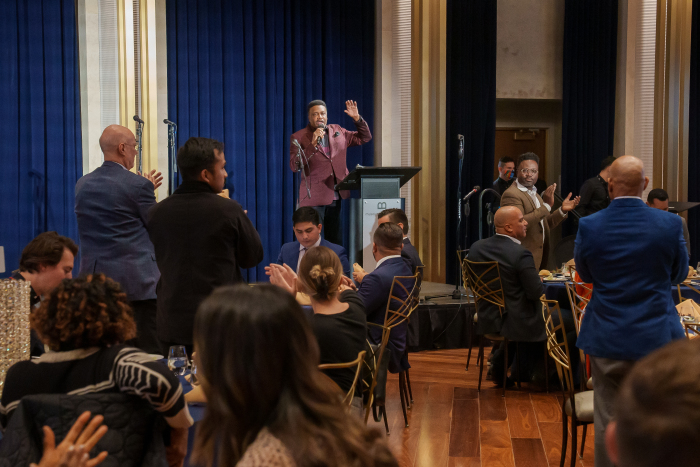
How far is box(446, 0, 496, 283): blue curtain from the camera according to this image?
749 centimetres

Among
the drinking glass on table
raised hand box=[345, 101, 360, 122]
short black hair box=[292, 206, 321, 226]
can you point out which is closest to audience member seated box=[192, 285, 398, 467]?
the drinking glass on table

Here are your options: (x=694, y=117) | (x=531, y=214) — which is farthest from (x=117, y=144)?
(x=694, y=117)

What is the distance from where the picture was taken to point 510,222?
4320mm

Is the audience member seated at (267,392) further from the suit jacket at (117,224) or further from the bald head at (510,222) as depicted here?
the bald head at (510,222)

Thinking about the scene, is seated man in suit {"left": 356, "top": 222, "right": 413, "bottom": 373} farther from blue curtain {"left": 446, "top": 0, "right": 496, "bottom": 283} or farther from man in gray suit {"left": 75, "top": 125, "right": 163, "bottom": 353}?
blue curtain {"left": 446, "top": 0, "right": 496, "bottom": 283}

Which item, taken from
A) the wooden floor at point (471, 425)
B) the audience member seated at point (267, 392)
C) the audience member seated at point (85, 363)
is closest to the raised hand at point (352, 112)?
the wooden floor at point (471, 425)

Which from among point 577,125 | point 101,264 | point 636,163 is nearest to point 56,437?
point 101,264

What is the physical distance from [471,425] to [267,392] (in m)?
3.06

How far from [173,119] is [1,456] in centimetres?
576

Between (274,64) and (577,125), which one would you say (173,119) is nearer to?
(274,64)

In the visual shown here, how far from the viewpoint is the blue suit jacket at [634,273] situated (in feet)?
8.28

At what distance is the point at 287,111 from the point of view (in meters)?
7.14

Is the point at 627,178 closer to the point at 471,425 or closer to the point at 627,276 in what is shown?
the point at 627,276

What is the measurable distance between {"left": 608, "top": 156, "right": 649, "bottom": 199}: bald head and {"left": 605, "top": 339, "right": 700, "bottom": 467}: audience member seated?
2160 mm
